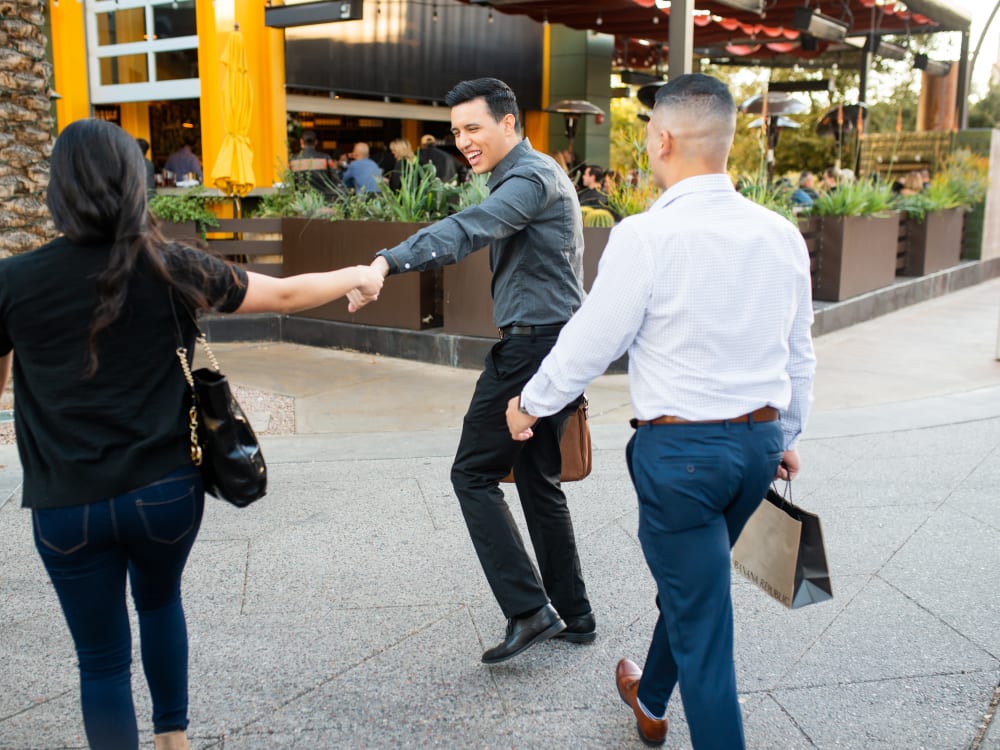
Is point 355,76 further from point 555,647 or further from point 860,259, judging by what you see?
point 555,647

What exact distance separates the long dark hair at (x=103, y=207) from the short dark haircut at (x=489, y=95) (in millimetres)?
1357

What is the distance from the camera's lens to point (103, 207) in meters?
2.17

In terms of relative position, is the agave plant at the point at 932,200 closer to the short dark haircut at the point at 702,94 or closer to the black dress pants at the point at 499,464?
the black dress pants at the point at 499,464

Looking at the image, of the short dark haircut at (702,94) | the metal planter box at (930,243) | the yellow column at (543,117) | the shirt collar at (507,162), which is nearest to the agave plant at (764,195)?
the metal planter box at (930,243)

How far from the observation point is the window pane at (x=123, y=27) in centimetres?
1430

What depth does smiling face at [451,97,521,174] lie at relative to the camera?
132 inches

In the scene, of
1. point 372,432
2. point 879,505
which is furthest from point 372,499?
point 879,505

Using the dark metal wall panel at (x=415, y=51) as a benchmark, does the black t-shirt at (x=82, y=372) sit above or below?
below

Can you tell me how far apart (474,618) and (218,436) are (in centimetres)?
170

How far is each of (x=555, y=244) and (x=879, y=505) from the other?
2.71m

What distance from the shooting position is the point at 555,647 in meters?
3.55

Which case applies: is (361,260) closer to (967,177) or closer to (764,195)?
(764,195)

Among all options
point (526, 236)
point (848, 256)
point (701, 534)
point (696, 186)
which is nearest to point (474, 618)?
point (526, 236)

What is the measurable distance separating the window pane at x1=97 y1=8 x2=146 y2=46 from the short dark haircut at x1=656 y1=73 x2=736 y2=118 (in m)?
13.9
